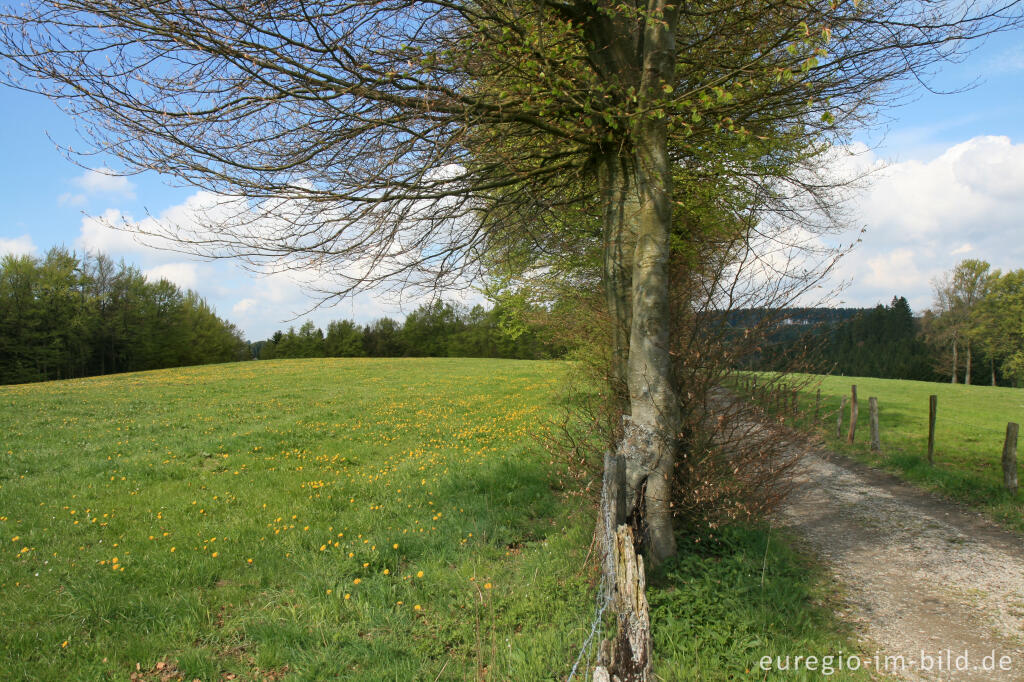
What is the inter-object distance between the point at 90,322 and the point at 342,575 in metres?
57.4

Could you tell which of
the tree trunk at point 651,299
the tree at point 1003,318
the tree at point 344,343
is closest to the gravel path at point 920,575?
the tree trunk at point 651,299

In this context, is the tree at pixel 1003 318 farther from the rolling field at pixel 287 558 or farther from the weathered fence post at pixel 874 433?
the rolling field at pixel 287 558

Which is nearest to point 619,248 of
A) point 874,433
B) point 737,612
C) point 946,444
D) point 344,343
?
point 737,612

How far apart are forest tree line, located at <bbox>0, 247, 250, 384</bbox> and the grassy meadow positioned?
156 ft

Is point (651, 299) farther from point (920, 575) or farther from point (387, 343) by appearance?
point (387, 343)

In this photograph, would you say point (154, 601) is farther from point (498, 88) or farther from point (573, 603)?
point (498, 88)

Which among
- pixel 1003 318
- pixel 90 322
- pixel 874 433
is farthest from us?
pixel 90 322

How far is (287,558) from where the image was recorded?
5.57 meters

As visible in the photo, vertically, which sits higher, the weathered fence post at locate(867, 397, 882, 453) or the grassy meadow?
the weathered fence post at locate(867, 397, 882, 453)

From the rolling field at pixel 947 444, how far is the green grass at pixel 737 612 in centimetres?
195

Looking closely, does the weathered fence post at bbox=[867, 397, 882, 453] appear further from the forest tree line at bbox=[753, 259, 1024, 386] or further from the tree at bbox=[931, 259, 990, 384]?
the tree at bbox=[931, 259, 990, 384]

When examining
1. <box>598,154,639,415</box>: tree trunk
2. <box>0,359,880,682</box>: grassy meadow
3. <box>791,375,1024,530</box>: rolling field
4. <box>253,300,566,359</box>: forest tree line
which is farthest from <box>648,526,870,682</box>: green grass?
<box>253,300,566,359</box>: forest tree line

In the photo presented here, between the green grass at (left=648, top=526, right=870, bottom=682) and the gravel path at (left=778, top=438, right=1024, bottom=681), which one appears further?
the gravel path at (left=778, top=438, right=1024, bottom=681)

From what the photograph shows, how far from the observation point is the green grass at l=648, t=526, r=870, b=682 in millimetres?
3807
